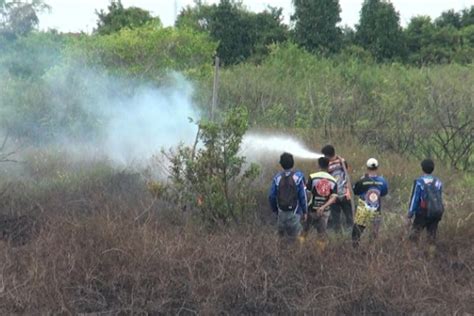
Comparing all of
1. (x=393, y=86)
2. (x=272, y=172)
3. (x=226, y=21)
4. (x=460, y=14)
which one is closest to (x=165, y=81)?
(x=272, y=172)

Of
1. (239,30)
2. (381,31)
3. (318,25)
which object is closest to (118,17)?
(239,30)

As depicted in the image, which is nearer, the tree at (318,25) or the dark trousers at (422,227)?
the dark trousers at (422,227)

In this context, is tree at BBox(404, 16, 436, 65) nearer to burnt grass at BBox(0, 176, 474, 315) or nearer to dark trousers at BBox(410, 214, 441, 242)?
dark trousers at BBox(410, 214, 441, 242)

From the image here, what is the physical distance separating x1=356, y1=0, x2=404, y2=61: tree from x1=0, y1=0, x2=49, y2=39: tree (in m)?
15.2

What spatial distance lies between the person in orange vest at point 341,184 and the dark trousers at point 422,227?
0.98 meters

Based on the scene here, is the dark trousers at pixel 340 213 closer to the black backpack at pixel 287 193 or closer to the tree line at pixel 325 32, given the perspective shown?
the black backpack at pixel 287 193

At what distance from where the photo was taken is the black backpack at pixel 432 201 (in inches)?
327

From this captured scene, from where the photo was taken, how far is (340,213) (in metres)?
9.47

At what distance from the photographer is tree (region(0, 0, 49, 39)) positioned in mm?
23577

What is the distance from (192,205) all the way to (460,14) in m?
31.9

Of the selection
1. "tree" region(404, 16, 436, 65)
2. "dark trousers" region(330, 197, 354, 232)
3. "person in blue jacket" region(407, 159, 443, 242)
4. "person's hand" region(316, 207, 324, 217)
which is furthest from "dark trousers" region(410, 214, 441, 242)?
"tree" region(404, 16, 436, 65)

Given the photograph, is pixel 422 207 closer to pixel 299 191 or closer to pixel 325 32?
pixel 299 191

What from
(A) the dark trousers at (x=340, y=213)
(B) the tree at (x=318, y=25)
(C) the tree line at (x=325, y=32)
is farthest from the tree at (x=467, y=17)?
(A) the dark trousers at (x=340, y=213)

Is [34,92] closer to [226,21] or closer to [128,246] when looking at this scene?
[128,246]
